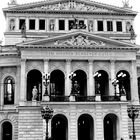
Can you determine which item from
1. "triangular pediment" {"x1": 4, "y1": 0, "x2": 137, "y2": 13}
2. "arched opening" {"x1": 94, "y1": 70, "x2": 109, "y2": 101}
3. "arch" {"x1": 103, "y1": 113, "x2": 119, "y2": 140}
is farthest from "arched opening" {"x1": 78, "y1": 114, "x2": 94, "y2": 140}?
"triangular pediment" {"x1": 4, "y1": 0, "x2": 137, "y2": 13}

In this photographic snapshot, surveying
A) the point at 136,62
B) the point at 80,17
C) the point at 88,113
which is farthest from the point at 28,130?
the point at 80,17

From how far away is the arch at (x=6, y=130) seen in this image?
51.5m

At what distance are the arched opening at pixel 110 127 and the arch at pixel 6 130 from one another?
13707mm

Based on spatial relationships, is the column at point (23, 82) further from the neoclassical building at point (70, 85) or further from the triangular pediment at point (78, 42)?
the triangular pediment at point (78, 42)

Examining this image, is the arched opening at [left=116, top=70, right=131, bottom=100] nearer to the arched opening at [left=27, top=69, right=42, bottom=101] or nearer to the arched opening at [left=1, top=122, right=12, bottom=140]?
the arched opening at [left=27, top=69, right=42, bottom=101]

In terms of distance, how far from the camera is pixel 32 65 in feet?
165

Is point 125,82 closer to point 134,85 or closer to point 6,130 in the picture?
point 134,85

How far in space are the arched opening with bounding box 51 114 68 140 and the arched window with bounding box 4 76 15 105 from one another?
7.14 metres

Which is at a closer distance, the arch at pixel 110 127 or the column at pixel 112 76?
the arch at pixel 110 127

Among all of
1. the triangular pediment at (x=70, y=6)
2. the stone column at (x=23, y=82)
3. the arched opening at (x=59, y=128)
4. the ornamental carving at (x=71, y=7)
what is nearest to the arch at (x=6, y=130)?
the stone column at (x=23, y=82)

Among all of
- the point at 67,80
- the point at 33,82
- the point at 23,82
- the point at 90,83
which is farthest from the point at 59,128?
the point at 23,82

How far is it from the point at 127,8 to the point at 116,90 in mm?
18222

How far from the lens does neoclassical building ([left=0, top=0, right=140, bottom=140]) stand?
1822 inches

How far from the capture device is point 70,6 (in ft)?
197
